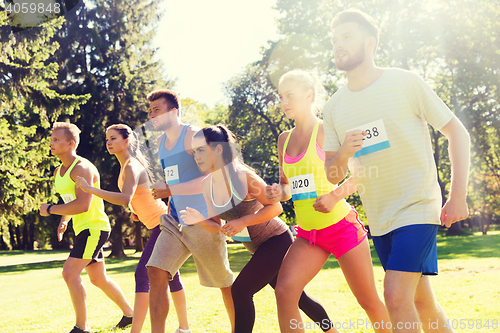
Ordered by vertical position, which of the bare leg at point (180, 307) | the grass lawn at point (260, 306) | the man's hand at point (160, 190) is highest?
the man's hand at point (160, 190)

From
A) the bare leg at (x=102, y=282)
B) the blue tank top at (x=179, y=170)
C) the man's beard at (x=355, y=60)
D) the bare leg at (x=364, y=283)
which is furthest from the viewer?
the bare leg at (x=102, y=282)

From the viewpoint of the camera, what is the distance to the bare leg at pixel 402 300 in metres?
2.52

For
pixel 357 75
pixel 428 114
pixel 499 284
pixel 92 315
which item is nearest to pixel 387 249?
pixel 428 114

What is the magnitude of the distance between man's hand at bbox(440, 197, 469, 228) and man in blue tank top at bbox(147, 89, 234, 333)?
2019 mm

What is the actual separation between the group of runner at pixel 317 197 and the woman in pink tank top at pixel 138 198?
18mm

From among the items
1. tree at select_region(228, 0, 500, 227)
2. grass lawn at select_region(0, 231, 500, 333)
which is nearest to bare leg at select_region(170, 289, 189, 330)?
grass lawn at select_region(0, 231, 500, 333)

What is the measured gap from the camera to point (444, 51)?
922 inches

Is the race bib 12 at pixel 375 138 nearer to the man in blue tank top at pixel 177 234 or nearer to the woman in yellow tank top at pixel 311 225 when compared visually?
the woman in yellow tank top at pixel 311 225

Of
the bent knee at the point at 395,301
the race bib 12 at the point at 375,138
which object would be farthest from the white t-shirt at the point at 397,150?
the bent knee at the point at 395,301

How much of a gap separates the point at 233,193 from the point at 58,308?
5694 mm

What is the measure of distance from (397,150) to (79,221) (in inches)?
153

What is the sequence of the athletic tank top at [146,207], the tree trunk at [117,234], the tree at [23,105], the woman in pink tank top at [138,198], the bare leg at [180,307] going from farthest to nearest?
the tree trunk at [117,234]
the tree at [23,105]
the athletic tank top at [146,207]
the bare leg at [180,307]
the woman in pink tank top at [138,198]

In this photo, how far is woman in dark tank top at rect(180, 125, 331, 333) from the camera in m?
3.43

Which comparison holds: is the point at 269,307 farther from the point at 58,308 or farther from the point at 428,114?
the point at 428,114
